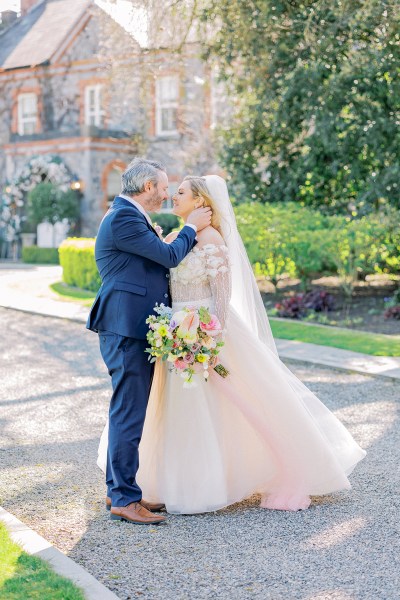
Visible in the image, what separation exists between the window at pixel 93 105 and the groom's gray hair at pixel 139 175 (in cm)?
2843

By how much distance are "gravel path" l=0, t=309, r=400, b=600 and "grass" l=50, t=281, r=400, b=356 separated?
306 cm

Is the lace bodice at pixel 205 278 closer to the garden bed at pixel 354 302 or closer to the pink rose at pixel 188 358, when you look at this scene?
the pink rose at pixel 188 358

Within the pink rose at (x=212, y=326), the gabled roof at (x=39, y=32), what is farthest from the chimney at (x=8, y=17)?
the pink rose at (x=212, y=326)

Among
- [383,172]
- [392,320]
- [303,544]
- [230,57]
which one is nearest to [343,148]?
[383,172]

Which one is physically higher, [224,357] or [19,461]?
[224,357]

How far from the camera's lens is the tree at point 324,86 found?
1509 centimetres

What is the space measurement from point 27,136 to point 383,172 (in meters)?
19.4

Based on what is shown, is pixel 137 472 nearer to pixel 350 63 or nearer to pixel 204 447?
pixel 204 447

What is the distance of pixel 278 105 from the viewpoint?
17.0 metres

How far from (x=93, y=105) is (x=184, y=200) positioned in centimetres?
2893

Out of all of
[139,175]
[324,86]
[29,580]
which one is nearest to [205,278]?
[139,175]

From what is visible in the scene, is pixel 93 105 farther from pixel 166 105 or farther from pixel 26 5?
pixel 26 5

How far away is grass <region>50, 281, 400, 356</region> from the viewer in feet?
35.5

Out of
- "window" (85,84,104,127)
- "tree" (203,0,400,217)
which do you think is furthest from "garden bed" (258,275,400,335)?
"window" (85,84,104,127)
